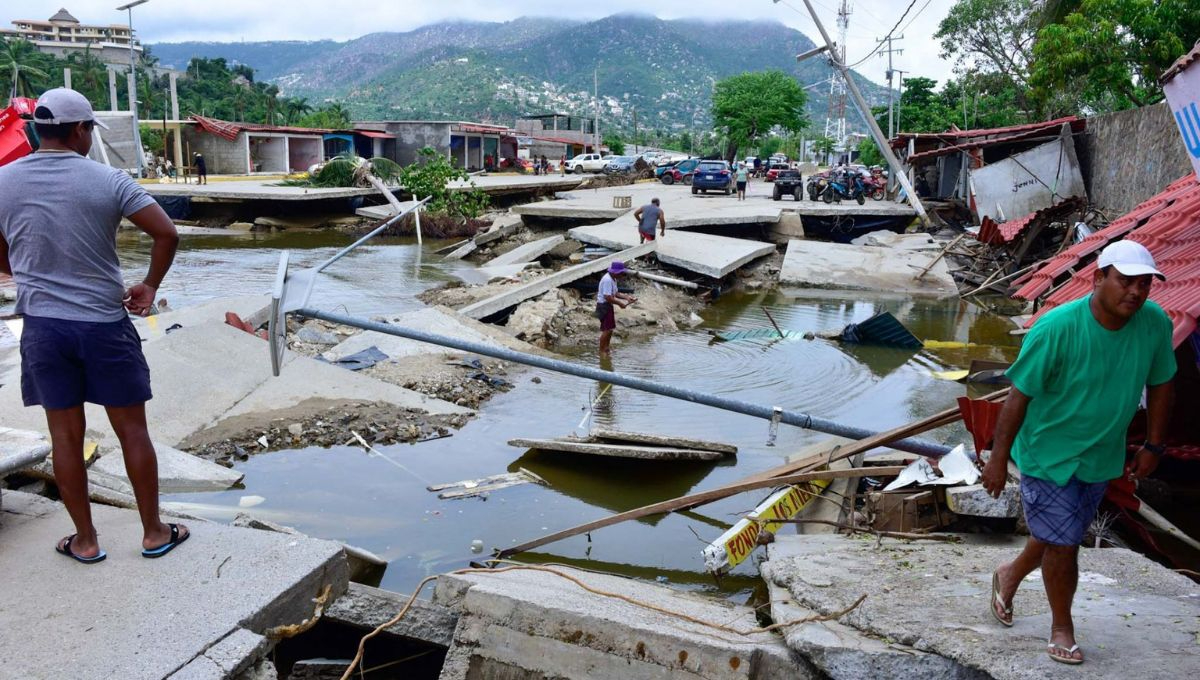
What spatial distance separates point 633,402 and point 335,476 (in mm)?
3522

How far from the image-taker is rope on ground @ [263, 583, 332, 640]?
305 centimetres

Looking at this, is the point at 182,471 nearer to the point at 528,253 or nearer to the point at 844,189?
the point at 528,253

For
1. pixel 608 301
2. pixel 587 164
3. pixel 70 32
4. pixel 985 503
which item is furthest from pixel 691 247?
pixel 70 32

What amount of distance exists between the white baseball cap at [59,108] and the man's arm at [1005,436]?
3364 mm

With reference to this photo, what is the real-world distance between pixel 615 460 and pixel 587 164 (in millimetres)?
46695

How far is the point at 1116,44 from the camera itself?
16.7 m

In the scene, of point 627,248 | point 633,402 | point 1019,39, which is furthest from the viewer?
point 1019,39

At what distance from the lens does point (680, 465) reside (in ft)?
22.2

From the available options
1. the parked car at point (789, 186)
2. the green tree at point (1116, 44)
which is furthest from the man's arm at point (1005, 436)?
the parked car at point (789, 186)

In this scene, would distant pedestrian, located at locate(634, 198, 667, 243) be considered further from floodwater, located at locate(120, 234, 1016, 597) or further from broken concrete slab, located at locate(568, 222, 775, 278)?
floodwater, located at locate(120, 234, 1016, 597)

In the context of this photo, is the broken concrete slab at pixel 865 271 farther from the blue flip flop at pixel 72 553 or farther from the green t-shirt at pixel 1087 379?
the blue flip flop at pixel 72 553

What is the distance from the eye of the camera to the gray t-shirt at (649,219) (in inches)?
654

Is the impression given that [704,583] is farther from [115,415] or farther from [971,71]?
[971,71]

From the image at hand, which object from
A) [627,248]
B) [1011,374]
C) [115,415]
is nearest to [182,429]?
[115,415]
